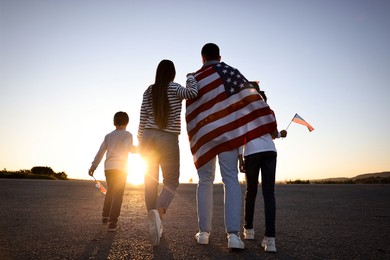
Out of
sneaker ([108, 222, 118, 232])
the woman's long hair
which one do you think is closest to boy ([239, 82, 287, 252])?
the woman's long hair

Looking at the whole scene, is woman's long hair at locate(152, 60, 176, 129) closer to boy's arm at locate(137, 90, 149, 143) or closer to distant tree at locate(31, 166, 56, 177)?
boy's arm at locate(137, 90, 149, 143)

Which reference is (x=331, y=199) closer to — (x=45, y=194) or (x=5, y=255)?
(x=45, y=194)

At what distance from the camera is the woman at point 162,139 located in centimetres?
497

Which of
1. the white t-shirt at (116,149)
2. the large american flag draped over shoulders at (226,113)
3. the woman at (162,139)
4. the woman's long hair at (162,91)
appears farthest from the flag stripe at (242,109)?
the white t-shirt at (116,149)

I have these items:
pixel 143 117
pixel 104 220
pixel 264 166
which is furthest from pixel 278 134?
pixel 104 220

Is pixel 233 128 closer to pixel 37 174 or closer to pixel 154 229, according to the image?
pixel 154 229

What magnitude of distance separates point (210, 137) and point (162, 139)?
636 millimetres

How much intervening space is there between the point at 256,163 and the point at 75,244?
229 cm

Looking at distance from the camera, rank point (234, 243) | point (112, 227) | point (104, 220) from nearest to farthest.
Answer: point (234, 243), point (112, 227), point (104, 220)

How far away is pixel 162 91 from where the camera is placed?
16.6 feet

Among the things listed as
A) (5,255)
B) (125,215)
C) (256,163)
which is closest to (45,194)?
(125,215)

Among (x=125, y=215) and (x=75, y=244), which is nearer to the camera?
(x=75, y=244)

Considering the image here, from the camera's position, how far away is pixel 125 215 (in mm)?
7387

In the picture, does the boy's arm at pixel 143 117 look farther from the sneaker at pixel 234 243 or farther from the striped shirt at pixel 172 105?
the sneaker at pixel 234 243
